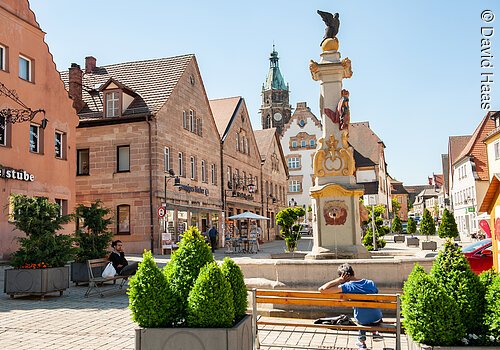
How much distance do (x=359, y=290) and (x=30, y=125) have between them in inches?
775

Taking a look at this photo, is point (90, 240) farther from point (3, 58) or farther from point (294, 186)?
point (294, 186)

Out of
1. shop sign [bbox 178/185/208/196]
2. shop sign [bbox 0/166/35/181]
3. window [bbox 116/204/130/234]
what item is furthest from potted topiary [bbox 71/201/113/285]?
shop sign [bbox 178/185/208/196]

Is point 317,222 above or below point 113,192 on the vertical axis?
below

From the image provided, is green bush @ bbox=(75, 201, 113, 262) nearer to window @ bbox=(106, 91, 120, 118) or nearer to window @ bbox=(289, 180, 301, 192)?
window @ bbox=(106, 91, 120, 118)

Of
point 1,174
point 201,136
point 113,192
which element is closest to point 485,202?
point 1,174

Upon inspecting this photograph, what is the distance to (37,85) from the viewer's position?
23453 mm

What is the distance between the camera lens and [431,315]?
4914 mm

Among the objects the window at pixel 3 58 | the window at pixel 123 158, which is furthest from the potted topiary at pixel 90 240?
the window at pixel 123 158

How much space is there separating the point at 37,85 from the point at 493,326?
894 inches

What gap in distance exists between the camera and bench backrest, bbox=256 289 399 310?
21.1 feet

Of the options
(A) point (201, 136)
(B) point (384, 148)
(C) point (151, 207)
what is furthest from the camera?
(B) point (384, 148)

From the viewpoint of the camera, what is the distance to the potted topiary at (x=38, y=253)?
12164 mm

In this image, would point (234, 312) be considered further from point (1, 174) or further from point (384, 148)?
point (384, 148)

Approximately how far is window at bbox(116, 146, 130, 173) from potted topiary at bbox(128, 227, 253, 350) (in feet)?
79.5
